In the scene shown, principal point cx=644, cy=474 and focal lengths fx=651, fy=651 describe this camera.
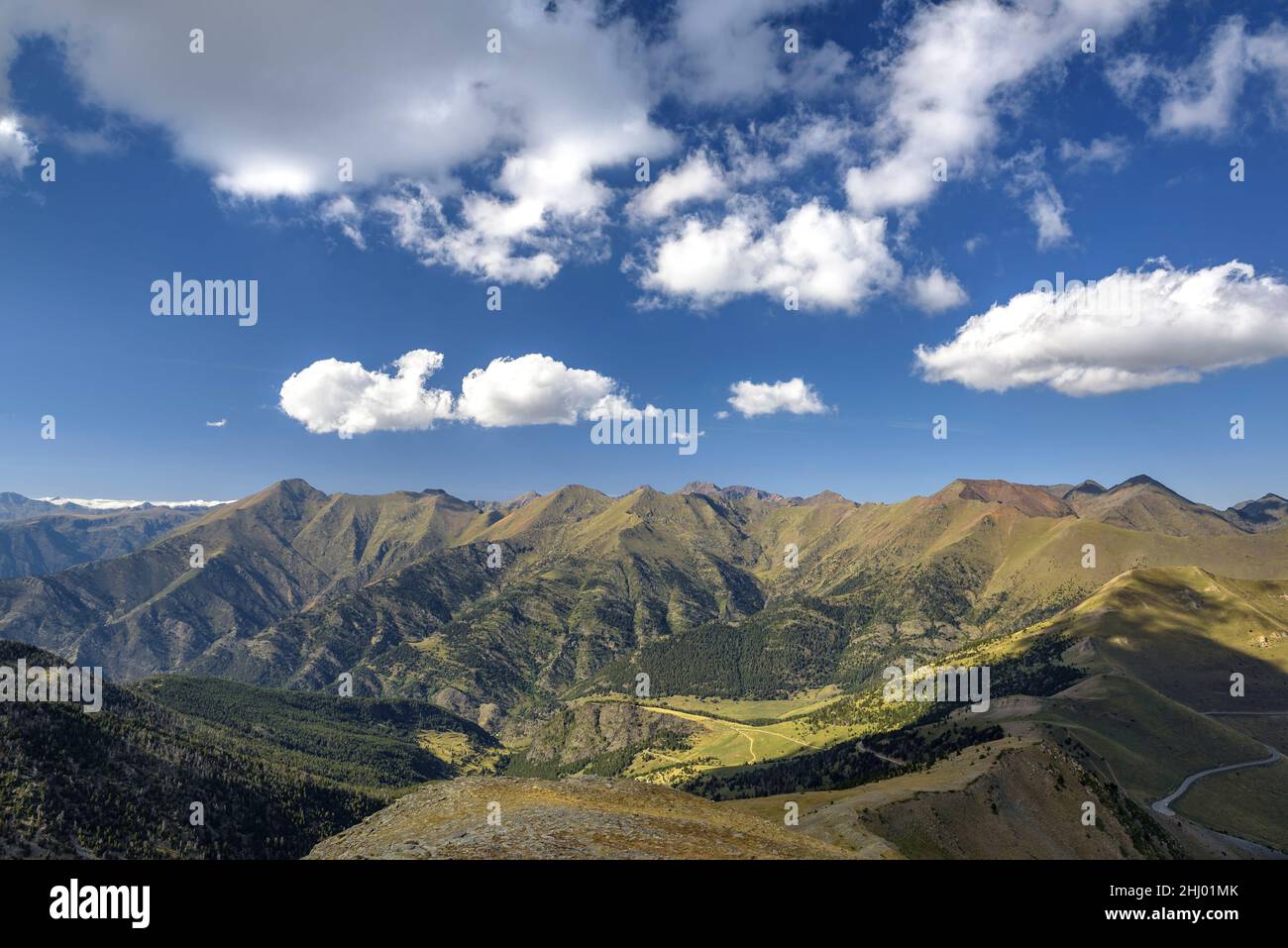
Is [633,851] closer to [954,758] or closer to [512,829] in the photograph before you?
[512,829]

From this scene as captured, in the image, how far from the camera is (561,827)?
171ft

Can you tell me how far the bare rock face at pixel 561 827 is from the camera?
46750mm

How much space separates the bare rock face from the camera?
46750 millimetres

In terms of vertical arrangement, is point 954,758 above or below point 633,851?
below
